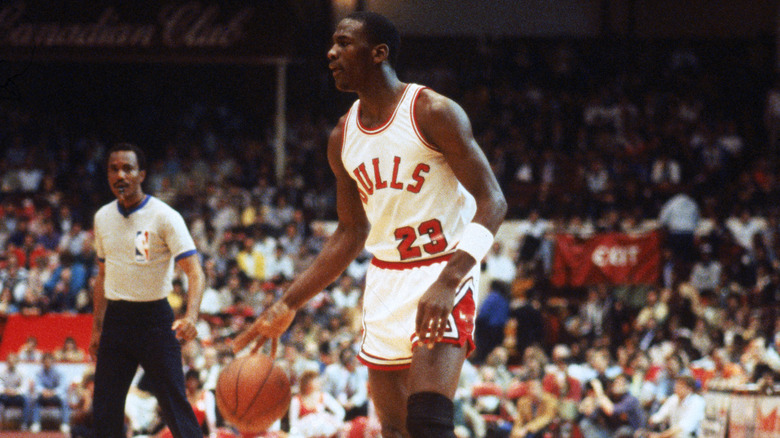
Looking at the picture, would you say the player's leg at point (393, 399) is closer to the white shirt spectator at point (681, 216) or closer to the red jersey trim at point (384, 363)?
the red jersey trim at point (384, 363)

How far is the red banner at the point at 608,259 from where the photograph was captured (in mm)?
14844

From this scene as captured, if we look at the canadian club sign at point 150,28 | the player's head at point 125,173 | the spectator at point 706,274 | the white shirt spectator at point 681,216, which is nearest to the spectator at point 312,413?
the player's head at point 125,173

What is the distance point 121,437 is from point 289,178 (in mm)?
11374

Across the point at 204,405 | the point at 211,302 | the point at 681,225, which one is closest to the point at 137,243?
the point at 204,405

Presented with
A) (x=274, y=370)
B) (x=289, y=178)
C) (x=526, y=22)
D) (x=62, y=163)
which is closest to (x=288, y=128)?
(x=289, y=178)

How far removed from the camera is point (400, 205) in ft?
13.3

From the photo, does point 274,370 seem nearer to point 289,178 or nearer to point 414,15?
point 289,178

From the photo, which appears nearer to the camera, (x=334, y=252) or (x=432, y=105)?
(x=432, y=105)

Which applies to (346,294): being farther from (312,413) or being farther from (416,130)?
(416,130)

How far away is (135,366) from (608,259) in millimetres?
10322

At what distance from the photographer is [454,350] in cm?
378

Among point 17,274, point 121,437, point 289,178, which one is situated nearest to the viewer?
point 121,437

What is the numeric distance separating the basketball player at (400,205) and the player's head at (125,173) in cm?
205

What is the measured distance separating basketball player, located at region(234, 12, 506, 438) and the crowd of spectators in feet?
18.0
